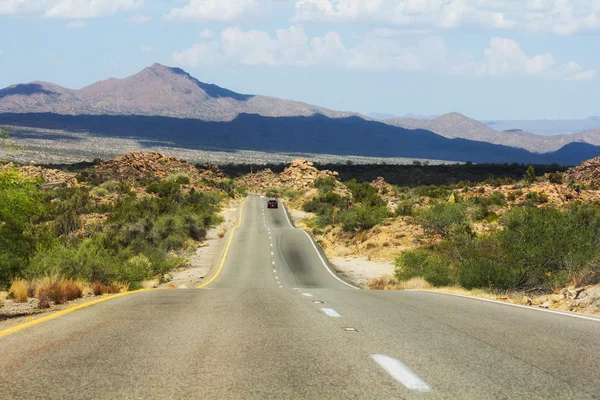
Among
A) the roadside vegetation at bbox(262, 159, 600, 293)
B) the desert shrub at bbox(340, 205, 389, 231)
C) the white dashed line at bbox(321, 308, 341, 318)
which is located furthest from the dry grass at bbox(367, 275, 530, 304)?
the desert shrub at bbox(340, 205, 389, 231)

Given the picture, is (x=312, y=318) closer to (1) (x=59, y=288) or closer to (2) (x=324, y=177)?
(1) (x=59, y=288)

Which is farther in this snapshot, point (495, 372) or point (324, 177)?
point (324, 177)

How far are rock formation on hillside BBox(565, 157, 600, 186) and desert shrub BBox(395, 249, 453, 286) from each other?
49.0 metres

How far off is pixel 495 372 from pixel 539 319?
4.53 metres

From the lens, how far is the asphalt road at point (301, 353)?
5.64 meters

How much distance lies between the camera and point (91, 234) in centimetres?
4694

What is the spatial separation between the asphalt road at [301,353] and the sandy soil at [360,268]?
24.0 meters

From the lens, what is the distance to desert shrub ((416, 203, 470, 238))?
4588 cm

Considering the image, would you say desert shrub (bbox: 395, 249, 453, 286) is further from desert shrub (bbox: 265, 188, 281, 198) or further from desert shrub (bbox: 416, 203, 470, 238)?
desert shrub (bbox: 265, 188, 281, 198)

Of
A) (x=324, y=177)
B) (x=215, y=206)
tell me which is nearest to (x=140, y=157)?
(x=324, y=177)

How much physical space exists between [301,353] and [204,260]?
38919mm

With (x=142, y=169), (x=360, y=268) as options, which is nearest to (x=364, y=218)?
(x=360, y=268)

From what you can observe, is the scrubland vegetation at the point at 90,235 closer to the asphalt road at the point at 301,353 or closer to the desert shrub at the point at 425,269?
the asphalt road at the point at 301,353

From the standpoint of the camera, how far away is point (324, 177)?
117 metres
